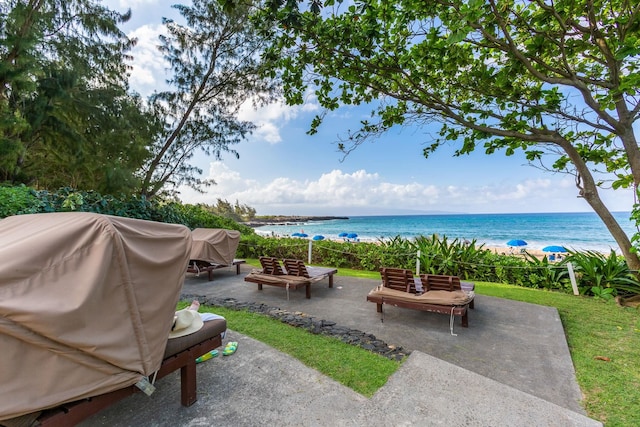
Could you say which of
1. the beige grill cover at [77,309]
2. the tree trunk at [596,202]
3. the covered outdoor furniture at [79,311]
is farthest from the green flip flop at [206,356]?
the tree trunk at [596,202]

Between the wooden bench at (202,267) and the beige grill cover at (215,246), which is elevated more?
the beige grill cover at (215,246)

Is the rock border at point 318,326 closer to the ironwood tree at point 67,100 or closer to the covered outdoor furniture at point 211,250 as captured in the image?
the covered outdoor furniture at point 211,250

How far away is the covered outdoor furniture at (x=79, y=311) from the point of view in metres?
1.54

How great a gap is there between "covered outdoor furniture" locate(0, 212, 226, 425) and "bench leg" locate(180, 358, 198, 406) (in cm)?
30

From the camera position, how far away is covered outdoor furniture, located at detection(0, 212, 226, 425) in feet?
5.07

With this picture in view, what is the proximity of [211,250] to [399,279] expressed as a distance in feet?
18.8

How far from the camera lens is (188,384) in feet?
8.63

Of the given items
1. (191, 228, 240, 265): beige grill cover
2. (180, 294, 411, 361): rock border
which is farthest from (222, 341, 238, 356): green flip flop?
(191, 228, 240, 265): beige grill cover

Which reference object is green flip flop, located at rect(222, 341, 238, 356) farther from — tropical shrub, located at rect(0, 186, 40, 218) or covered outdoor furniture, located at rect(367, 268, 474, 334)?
tropical shrub, located at rect(0, 186, 40, 218)

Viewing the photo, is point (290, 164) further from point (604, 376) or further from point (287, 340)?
point (604, 376)

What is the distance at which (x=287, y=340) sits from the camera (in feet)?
13.4

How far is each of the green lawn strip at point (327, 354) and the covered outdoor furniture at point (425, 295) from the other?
5.06 ft

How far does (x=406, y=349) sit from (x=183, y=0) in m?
16.5

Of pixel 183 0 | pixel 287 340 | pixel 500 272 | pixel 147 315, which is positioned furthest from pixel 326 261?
pixel 183 0
